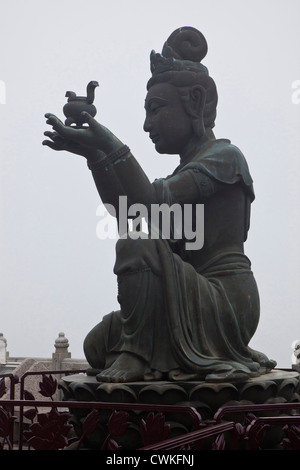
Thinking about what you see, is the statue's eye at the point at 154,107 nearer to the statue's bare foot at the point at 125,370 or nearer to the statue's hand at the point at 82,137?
the statue's hand at the point at 82,137

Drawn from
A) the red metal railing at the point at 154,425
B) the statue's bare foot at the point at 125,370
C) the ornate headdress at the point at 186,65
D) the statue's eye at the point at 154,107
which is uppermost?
the ornate headdress at the point at 186,65

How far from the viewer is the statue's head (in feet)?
15.4

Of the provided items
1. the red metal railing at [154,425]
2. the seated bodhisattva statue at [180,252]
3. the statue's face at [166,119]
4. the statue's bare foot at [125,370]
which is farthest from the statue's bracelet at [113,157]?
the red metal railing at [154,425]

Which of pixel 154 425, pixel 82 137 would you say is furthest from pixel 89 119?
pixel 154 425

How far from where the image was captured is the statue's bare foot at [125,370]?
153 inches

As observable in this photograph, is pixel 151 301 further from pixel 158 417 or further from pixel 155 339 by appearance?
pixel 158 417

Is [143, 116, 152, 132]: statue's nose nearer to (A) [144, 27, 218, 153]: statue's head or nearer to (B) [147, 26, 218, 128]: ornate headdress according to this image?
(A) [144, 27, 218, 153]: statue's head

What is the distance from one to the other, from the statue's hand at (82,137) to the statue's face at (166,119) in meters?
0.57

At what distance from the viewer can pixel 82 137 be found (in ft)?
13.7

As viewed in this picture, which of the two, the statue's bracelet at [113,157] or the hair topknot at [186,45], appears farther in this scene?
the hair topknot at [186,45]

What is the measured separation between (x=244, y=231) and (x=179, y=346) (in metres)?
1.06

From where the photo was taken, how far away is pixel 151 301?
404 centimetres

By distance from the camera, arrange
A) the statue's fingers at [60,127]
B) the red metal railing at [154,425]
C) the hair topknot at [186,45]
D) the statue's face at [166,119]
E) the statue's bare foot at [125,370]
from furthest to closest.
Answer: the hair topknot at [186,45] < the statue's face at [166,119] < the statue's fingers at [60,127] < the statue's bare foot at [125,370] < the red metal railing at [154,425]
